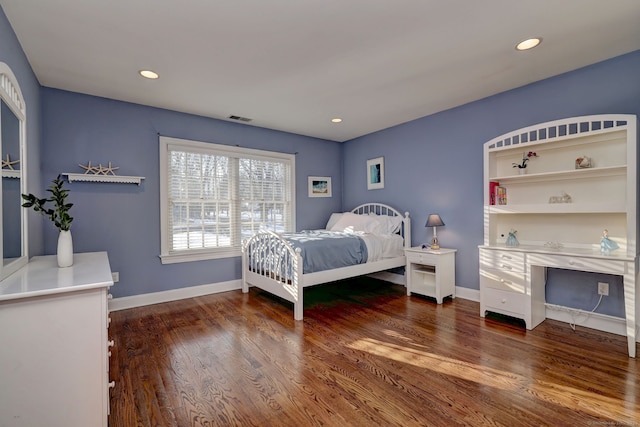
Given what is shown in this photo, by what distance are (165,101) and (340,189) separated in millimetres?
3252

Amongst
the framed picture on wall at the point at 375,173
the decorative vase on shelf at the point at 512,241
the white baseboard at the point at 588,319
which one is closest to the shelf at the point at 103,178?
the framed picture on wall at the point at 375,173

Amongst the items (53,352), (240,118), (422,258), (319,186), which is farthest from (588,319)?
(240,118)

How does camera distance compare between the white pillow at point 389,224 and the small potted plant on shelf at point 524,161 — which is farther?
the white pillow at point 389,224

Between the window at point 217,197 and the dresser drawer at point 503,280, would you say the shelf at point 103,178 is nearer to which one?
the window at point 217,197

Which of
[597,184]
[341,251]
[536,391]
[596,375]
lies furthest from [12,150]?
[597,184]

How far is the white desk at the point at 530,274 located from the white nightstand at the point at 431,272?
546 millimetres

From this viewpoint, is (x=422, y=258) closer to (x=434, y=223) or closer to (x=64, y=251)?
(x=434, y=223)

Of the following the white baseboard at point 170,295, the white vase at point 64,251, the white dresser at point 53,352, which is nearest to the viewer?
the white dresser at point 53,352

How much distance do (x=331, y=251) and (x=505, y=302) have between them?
1895mm

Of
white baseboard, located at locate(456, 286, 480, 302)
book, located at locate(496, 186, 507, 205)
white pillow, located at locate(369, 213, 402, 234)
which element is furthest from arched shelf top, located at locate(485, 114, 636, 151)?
white baseboard, located at locate(456, 286, 480, 302)

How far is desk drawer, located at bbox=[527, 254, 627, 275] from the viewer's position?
2397 mm

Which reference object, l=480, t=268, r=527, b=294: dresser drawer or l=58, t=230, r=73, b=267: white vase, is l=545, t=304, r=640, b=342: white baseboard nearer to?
l=480, t=268, r=527, b=294: dresser drawer

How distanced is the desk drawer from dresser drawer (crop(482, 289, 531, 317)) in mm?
382

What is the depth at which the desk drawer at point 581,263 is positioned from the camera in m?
2.40
